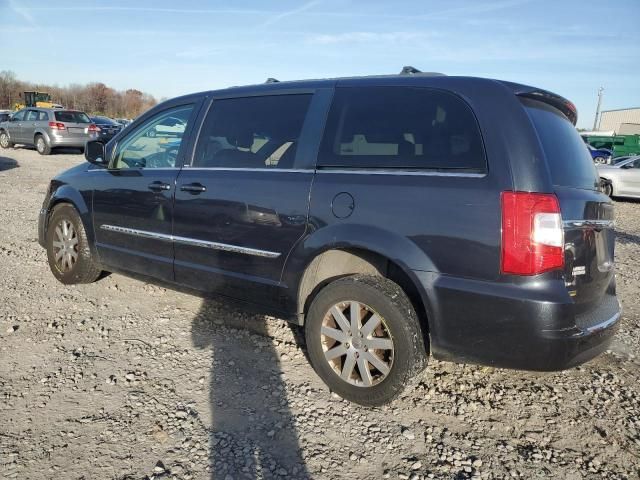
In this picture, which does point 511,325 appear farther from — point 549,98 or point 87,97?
point 87,97

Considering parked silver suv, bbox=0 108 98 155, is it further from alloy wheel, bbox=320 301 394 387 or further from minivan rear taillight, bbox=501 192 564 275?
minivan rear taillight, bbox=501 192 564 275

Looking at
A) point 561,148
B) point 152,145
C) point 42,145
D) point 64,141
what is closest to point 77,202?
point 152,145

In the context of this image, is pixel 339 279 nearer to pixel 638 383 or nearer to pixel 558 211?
pixel 558 211

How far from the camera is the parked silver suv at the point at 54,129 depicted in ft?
55.2

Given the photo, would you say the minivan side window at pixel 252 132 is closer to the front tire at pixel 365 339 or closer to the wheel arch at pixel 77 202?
the front tire at pixel 365 339

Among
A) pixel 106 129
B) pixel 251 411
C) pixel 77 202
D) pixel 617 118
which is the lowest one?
pixel 251 411

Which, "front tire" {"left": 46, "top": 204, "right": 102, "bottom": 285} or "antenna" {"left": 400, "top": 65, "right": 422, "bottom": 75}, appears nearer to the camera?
"antenna" {"left": 400, "top": 65, "right": 422, "bottom": 75}

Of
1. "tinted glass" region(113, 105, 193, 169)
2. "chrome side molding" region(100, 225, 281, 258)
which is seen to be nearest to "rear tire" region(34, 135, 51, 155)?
"tinted glass" region(113, 105, 193, 169)

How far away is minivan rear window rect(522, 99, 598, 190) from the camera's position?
Answer: 98.7 inches

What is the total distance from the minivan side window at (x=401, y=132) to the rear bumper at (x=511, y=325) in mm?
628

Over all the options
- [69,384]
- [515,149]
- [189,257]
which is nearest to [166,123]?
[189,257]

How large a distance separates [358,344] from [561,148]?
1.57m

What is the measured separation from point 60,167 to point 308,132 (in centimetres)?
1353

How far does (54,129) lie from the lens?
16781 mm
